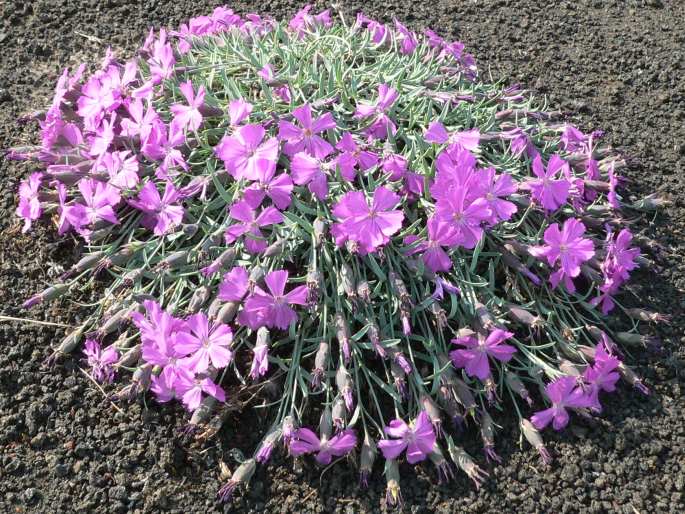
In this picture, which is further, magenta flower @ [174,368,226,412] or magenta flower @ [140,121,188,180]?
magenta flower @ [140,121,188,180]

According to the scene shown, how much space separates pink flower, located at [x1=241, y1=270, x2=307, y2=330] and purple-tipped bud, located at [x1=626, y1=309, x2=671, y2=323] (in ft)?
3.62

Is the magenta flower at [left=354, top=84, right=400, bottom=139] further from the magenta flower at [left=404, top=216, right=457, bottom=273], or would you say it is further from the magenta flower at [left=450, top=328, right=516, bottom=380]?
the magenta flower at [left=450, top=328, right=516, bottom=380]

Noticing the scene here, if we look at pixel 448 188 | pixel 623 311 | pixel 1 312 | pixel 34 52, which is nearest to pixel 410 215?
pixel 448 188

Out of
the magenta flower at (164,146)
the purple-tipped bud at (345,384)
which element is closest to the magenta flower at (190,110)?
the magenta flower at (164,146)

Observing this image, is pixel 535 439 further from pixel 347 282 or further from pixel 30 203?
pixel 30 203

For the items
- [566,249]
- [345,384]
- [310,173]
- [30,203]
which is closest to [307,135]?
[310,173]

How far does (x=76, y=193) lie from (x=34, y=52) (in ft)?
4.05

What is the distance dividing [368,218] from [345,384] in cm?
47

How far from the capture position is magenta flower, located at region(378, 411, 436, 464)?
193 centimetres

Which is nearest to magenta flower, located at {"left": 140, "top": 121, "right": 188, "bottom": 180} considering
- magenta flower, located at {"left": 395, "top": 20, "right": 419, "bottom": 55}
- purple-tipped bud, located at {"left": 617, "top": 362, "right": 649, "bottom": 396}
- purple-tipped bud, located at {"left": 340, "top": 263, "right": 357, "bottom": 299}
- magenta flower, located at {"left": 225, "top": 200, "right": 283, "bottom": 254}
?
magenta flower, located at {"left": 225, "top": 200, "right": 283, "bottom": 254}

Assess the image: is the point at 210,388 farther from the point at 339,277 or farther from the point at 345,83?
the point at 345,83

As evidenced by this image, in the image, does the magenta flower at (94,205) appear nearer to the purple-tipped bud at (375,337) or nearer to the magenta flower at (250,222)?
the magenta flower at (250,222)

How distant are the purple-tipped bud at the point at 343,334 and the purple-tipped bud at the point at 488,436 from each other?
1.42ft

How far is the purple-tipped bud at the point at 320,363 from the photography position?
195 cm
